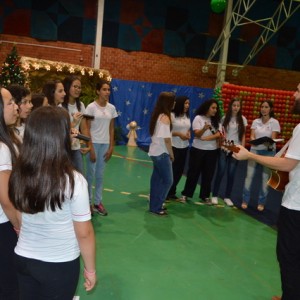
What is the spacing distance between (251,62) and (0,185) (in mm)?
13168

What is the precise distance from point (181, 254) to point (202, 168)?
2.02 m

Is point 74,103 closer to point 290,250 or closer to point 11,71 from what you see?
point 290,250

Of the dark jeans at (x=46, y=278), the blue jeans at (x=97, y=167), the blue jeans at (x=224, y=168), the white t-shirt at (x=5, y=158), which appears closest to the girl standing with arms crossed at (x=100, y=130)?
the blue jeans at (x=97, y=167)

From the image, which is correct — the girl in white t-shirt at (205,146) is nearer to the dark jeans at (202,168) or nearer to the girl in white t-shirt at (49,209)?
the dark jeans at (202,168)

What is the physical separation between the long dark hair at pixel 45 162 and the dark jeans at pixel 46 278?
0.26 m

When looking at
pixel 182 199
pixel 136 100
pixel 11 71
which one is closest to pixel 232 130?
pixel 182 199

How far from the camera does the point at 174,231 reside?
15.3 ft

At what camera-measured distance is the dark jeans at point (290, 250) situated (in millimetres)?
2641

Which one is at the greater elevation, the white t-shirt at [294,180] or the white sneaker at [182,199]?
the white t-shirt at [294,180]

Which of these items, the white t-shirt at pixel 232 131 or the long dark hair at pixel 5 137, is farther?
the white t-shirt at pixel 232 131

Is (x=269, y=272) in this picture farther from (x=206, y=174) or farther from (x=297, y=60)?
(x=297, y=60)

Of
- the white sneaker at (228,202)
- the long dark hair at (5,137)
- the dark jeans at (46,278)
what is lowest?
the white sneaker at (228,202)

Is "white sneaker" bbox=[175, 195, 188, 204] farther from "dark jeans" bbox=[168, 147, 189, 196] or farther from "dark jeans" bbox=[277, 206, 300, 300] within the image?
"dark jeans" bbox=[277, 206, 300, 300]

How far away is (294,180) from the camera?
267 cm
